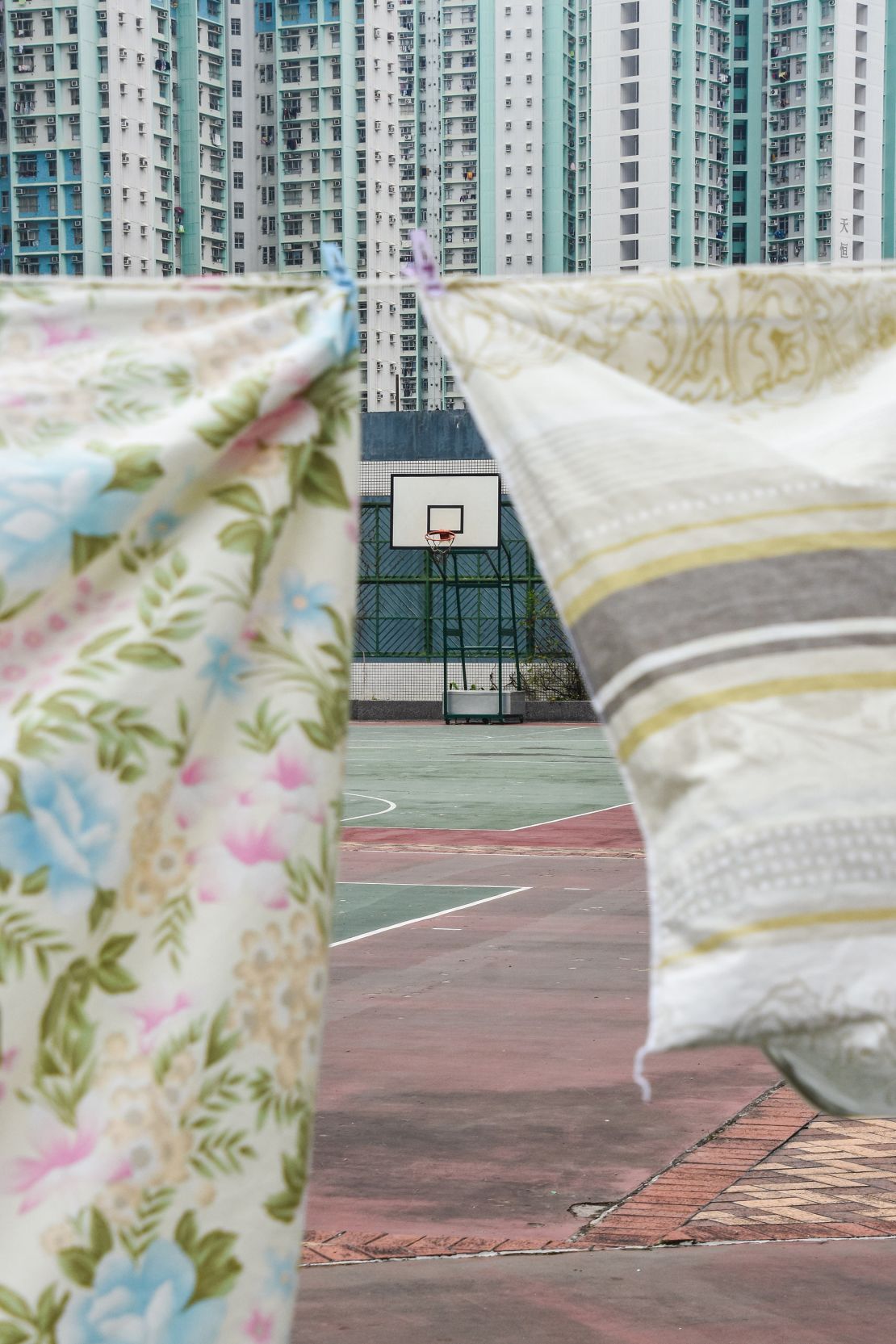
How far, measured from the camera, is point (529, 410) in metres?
2.14

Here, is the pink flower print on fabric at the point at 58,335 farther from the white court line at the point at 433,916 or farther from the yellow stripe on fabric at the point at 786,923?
the white court line at the point at 433,916

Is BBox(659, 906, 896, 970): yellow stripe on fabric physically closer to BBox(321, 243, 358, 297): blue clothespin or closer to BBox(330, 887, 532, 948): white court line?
BBox(321, 243, 358, 297): blue clothespin

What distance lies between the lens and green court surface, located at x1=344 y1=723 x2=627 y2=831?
17844 mm

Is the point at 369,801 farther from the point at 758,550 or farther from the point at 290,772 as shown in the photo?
the point at 758,550

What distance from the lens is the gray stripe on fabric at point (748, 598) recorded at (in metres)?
2.00

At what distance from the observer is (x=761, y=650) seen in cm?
198

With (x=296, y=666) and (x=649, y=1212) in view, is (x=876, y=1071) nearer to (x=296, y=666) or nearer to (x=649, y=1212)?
(x=296, y=666)

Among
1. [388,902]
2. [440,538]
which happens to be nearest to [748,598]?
[388,902]

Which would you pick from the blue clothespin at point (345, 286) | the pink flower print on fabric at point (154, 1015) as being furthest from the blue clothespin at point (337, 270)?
the pink flower print on fabric at point (154, 1015)

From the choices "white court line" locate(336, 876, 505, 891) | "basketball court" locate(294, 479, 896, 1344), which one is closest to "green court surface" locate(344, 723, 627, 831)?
"white court line" locate(336, 876, 505, 891)

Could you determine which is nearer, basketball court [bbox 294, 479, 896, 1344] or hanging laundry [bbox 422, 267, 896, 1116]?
hanging laundry [bbox 422, 267, 896, 1116]

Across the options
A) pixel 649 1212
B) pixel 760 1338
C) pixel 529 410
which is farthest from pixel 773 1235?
pixel 529 410

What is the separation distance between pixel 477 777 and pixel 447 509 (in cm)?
1273

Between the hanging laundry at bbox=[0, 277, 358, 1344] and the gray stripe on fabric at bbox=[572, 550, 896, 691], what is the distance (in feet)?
1.14
